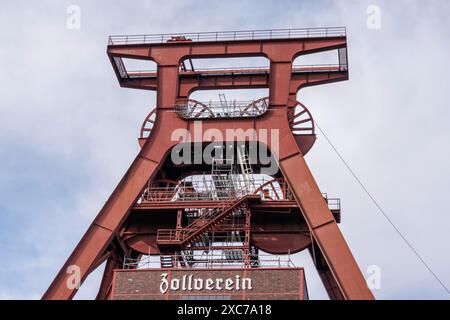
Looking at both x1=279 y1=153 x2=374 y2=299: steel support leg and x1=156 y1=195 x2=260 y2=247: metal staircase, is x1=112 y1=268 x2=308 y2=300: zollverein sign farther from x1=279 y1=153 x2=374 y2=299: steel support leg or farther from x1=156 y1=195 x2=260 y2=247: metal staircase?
x1=156 y1=195 x2=260 y2=247: metal staircase

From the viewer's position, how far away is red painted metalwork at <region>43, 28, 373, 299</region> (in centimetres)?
3997

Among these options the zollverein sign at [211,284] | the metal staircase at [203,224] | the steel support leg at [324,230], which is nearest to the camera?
the zollverein sign at [211,284]

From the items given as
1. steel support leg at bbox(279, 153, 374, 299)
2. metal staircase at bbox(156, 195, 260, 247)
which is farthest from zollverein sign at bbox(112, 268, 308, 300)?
metal staircase at bbox(156, 195, 260, 247)

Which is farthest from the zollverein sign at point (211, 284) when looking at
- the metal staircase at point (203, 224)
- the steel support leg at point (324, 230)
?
the metal staircase at point (203, 224)

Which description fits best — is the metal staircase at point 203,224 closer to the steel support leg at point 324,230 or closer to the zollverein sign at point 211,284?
the steel support leg at point 324,230

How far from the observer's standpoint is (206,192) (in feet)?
141

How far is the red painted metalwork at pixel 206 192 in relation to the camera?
3997 centimetres

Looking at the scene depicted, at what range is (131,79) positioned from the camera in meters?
46.9

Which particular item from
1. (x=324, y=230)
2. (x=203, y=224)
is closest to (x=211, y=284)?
(x=203, y=224)

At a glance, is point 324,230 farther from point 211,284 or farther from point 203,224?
point 203,224
